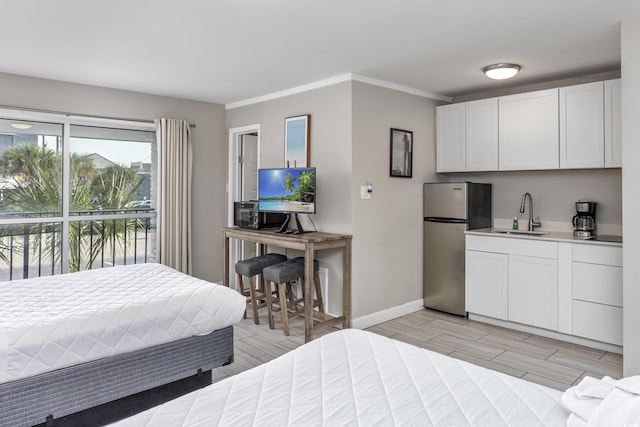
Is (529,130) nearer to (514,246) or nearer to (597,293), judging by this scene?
(514,246)

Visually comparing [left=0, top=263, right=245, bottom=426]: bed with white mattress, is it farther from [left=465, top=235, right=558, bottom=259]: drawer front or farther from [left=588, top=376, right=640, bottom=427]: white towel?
[left=465, top=235, right=558, bottom=259]: drawer front

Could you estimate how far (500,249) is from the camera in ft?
13.5

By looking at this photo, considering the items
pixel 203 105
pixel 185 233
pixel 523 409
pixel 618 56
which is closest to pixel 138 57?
pixel 203 105

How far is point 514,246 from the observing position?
13.2 feet

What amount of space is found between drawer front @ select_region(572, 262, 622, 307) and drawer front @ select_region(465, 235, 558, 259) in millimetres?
242

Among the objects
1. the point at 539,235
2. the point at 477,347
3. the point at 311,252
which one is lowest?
the point at 477,347

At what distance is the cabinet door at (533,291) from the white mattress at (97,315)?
2.67 meters

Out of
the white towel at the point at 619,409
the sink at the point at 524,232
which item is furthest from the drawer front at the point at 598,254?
the white towel at the point at 619,409

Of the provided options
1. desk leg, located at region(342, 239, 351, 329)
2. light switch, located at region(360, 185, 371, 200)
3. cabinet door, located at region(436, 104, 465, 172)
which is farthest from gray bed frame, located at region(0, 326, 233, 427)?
cabinet door, located at region(436, 104, 465, 172)

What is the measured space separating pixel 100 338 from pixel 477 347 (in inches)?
114

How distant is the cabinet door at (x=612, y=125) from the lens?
11.6ft

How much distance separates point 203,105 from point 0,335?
153 inches

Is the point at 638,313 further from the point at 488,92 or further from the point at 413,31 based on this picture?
the point at 488,92

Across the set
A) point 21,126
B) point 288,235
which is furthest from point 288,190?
point 21,126
